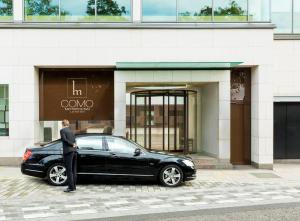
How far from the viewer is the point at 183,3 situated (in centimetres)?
1608

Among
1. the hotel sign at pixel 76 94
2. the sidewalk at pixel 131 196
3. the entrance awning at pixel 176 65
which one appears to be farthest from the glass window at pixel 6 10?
the sidewalk at pixel 131 196

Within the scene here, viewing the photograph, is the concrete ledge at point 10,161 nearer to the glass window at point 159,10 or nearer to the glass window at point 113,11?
the glass window at point 113,11

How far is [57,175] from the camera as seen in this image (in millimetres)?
11648

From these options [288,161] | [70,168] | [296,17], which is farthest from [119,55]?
→ [288,161]

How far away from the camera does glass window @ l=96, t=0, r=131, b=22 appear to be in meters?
15.9

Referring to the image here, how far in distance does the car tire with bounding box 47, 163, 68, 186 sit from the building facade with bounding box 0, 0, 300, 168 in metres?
4.33

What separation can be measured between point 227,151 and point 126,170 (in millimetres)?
5487

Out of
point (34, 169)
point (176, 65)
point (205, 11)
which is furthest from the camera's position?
point (205, 11)

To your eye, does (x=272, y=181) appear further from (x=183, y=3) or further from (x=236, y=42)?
(x=183, y=3)

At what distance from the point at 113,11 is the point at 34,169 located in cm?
705

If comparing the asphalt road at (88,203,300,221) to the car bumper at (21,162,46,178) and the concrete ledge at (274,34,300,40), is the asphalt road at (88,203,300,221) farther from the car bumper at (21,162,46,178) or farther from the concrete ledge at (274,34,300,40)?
the concrete ledge at (274,34,300,40)

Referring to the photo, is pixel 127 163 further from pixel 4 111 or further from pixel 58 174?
pixel 4 111

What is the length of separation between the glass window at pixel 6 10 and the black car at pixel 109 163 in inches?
248

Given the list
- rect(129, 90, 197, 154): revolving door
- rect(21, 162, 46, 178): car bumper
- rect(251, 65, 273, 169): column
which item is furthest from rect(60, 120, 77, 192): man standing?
rect(251, 65, 273, 169): column
